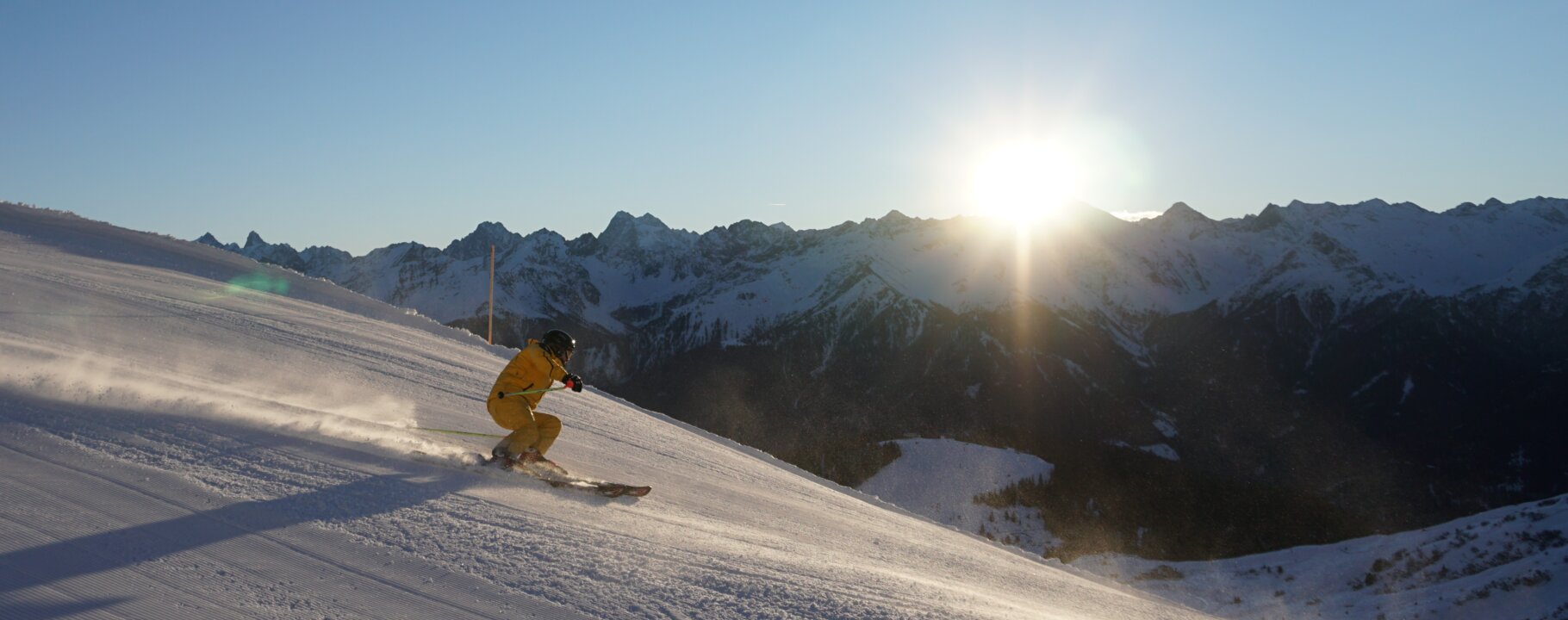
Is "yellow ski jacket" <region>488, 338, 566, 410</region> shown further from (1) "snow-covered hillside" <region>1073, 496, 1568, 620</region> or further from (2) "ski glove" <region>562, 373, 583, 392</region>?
(1) "snow-covered hillside" <region>1073, 496, 1568, 620</region>

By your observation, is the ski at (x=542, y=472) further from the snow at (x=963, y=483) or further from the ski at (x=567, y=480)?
the snow at (x=963, y=483)

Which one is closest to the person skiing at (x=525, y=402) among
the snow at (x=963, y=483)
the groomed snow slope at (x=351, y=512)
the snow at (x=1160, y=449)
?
the groomed snow slope at (x=351, y=512)

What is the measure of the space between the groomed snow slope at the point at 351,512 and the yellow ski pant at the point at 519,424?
1.65ft

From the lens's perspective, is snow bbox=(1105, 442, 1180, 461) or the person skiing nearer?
the person skiing

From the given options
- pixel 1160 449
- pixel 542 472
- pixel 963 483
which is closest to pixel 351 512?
pixel 542 472

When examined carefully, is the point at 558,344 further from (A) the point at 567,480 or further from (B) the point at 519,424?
(A) the point at 567,480

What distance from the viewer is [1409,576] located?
24875 millimetres

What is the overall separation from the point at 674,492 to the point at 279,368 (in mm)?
5593

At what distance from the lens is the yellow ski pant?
9.42 meters

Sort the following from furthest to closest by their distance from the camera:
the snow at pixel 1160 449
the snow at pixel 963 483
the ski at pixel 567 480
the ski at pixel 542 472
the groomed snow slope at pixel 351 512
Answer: the snow at pixel 1160 449
the snow at pixel 963 483
the ski at pixel 567 480
the ski at pixel 542 472
the groomed snow slope at pixel 351 512

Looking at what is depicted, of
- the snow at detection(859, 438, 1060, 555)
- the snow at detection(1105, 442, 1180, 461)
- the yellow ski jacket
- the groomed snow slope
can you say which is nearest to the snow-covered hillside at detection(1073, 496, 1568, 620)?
the groomed snow slope

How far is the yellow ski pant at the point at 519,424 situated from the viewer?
30.9 feet

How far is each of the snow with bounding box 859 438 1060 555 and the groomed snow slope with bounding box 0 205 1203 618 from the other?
40.4m

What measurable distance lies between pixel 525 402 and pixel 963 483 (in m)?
55.1
